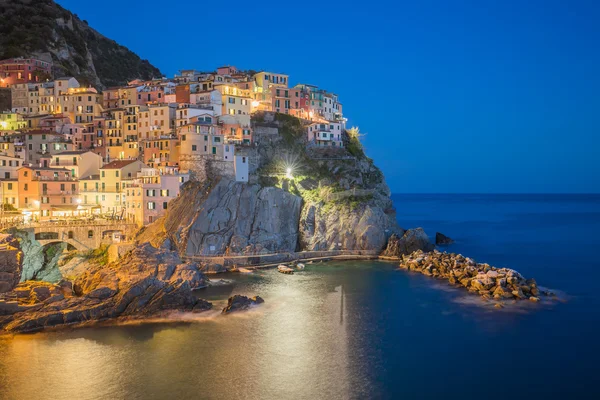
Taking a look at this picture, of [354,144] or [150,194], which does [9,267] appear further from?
[354,144]

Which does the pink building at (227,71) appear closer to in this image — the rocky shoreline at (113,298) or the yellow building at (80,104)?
the yellow building at (80,104)

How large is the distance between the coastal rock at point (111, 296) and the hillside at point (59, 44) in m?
56.0

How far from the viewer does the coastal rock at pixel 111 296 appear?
103 ft

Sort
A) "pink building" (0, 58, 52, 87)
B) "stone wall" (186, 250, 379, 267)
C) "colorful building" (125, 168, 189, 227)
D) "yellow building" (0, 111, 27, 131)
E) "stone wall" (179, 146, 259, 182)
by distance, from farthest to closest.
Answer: "pink building" (0, 58, 52, 87), "yellow building" (0, 111, 27, 131), "stone wall" (179, 146, 259, 182), "colorful building" (125, 168, 189, 227), "stone wall" (186, 250, 379, 267)

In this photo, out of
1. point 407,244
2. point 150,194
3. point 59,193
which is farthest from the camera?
point 407,244

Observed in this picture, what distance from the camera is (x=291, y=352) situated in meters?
28.2

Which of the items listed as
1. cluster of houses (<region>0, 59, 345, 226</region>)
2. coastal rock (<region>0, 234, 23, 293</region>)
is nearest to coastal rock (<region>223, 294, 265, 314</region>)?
coastal rock (<region>0, 234, 23, 293</region>)

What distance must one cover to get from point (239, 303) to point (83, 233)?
18963 mm

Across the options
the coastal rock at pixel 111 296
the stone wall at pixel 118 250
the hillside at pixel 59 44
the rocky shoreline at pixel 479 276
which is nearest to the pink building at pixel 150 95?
the hillside at pixel 59 44

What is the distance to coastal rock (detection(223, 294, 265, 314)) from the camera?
114 ft

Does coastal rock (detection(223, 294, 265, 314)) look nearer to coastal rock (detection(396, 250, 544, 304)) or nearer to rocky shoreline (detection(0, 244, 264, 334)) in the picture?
rocky shoreline (detection(0, 244, 264, 334))

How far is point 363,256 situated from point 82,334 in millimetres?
29456

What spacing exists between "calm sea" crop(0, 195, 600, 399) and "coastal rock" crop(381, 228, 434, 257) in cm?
1040

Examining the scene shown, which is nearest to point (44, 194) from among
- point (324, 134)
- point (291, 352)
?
point (324, 134)
